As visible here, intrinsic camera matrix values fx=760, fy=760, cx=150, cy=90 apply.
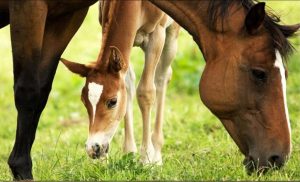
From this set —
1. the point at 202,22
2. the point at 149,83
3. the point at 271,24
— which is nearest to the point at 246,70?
the point at 271,24

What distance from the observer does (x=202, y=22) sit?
5.53 m

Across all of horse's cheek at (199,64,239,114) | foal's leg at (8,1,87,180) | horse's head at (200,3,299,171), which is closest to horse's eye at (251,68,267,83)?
horse's head at (200,3,299,171)

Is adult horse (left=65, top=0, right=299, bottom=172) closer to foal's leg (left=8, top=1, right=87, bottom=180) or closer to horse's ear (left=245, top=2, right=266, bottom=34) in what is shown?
horse's ear (left=245, top=2, right=266, bottom=34)

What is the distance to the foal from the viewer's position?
6711 millimetres

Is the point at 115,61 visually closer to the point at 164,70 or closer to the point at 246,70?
the point at 164,70

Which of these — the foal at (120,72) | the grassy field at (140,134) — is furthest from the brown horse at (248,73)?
the foal at (120,72)

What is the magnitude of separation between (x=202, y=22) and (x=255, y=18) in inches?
16.7

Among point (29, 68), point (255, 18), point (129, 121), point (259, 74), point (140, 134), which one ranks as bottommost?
point (140, 134)

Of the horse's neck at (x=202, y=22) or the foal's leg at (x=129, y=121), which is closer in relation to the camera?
the horse's neck at (x=202, y=22)

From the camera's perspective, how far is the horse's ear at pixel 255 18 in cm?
522

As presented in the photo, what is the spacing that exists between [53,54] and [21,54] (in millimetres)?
523

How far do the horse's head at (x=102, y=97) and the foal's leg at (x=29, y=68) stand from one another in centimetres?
64

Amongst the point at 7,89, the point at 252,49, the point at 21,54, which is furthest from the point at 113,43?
the point at 7,89

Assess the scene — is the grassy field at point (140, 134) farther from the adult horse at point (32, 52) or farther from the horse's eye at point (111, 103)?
the horse's eye at point (111, 103)
